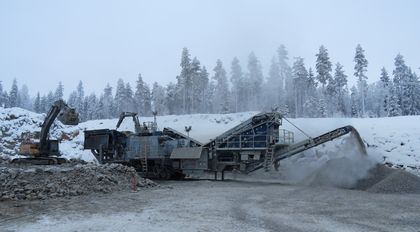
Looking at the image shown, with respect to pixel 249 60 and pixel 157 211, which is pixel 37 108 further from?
pixel 157 211

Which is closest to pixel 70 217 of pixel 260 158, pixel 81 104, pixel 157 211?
pixel 157 211

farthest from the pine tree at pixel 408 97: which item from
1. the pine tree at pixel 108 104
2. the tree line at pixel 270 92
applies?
the pine tree at pixel 108 104

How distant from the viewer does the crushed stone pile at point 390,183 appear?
18.0m

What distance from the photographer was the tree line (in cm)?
6838

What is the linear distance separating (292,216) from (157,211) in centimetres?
409

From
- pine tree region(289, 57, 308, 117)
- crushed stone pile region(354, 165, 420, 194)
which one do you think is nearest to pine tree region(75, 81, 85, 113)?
pine tree region(289, 57, 308, 117)

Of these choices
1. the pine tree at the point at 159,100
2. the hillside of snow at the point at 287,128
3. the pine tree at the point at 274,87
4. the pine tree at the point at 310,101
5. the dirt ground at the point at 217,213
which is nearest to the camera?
the dirt ground at the point at 217,213

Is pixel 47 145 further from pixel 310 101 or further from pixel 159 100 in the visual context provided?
pixel 159 100

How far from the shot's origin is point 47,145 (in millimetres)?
25828

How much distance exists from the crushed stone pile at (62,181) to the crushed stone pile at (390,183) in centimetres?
1069

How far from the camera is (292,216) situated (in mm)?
11688

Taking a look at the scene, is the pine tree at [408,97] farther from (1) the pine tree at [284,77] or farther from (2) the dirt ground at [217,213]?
(2) the dirt ground at [217,213]

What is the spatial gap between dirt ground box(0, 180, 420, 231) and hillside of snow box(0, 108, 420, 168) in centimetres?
826

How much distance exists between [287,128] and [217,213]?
102 feet
